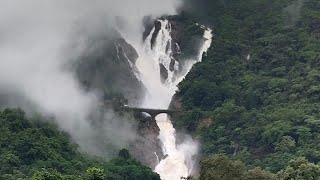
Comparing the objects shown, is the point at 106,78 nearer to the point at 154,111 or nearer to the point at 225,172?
the point at 154,111

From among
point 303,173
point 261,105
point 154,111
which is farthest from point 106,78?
point 303,173

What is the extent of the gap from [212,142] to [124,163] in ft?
59.5

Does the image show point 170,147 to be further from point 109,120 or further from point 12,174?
point 12,174

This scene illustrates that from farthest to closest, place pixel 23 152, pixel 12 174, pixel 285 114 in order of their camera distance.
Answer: pixel 285 114 < pixel 23 152 < pixel 12 174

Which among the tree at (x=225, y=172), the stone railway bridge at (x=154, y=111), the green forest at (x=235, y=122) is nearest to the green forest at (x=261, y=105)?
the green forest at (x=235, y=122)

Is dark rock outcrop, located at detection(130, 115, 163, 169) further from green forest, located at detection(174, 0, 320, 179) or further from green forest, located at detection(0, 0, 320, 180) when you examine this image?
green forest, located at detection(174, 0, 320, 179)

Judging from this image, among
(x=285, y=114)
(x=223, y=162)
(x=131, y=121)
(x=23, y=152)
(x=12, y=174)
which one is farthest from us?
(x=131, y=121)

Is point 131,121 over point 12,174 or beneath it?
over

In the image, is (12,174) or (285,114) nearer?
(12,174)

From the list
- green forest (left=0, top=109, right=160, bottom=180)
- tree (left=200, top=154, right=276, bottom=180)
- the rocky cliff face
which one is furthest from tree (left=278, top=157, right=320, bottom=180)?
the rocky cliff face

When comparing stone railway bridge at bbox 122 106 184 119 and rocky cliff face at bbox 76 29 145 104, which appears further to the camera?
rocky cliff face at bbox 76 29 145 104

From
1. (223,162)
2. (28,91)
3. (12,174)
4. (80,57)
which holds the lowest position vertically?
(223,162)

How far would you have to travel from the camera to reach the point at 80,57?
199250 millimetres

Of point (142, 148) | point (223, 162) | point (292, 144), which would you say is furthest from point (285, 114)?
point (223, 162)
